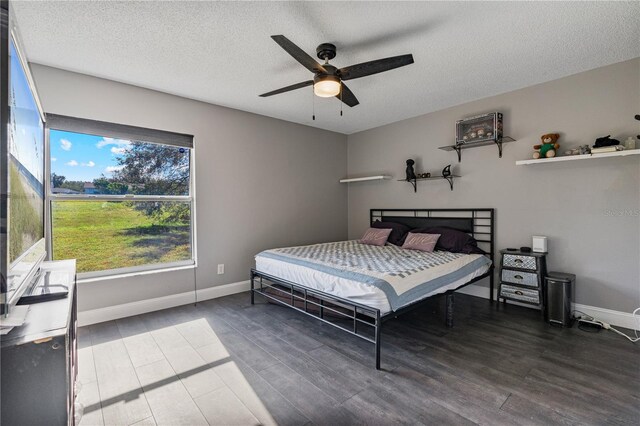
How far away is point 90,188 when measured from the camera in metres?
3.21

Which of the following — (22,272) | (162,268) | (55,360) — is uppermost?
(22,272)

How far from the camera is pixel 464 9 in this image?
6.95ft

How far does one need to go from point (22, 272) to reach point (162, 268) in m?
2.58

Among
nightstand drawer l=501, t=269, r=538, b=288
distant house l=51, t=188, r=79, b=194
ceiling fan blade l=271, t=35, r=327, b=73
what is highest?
ceiling fan blade l=271, t=35, r=327, b=73

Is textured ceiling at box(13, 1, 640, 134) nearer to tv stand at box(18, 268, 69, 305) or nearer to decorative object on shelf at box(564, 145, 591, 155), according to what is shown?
decorative object on shelf at box(564, 145, 591, 155)

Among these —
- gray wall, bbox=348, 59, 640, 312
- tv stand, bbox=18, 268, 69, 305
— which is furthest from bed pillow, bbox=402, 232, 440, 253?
tv stand, bbox=18, 268, 69, 305

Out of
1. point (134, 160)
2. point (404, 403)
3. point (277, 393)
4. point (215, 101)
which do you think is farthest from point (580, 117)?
point (134, 160)

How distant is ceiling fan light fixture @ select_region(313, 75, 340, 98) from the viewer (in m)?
2.30

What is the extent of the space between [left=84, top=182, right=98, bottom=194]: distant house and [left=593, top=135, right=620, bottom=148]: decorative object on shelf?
17.4ft

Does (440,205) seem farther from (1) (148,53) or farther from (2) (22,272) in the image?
(2) (22,272)

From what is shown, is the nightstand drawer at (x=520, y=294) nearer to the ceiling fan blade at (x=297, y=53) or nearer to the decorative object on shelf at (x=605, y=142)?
the decorative object on shelf at (x=605, y=142)

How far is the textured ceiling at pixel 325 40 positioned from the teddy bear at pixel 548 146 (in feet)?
2.15

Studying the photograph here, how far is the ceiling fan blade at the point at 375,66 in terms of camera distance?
6.91 ft

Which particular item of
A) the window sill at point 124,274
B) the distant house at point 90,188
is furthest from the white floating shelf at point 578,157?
the distant house at point 90,188
